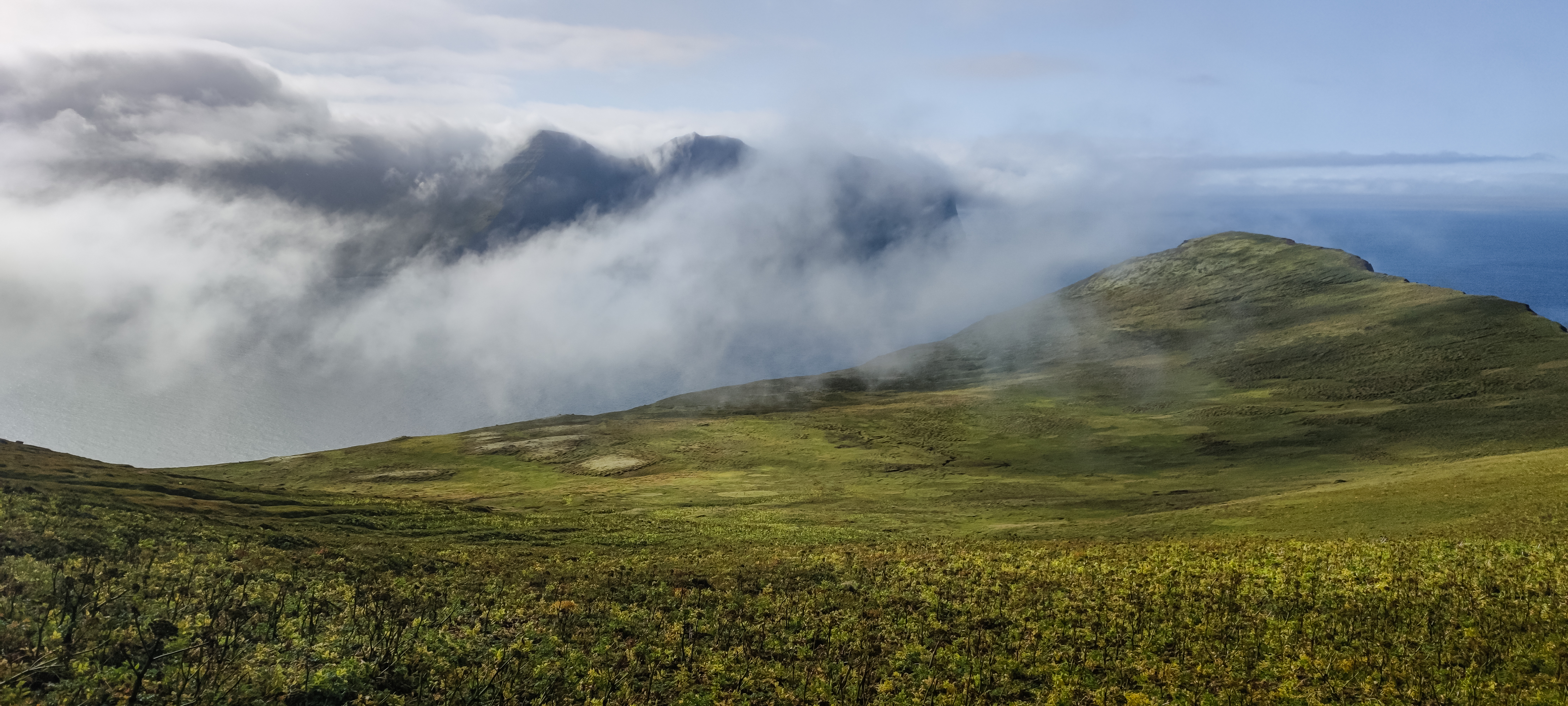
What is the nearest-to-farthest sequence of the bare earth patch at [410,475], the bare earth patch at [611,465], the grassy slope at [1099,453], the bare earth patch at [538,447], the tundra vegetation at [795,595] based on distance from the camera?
the tundra vegetation at [795,595]
the grassy slope at [1099,453]
the bare earth patch at [410,475]
the bare earth patch at [611,465]
the bare earth patch at [538,447]

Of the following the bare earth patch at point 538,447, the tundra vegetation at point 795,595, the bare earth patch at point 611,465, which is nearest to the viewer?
the tundra vegetation at point 795,595

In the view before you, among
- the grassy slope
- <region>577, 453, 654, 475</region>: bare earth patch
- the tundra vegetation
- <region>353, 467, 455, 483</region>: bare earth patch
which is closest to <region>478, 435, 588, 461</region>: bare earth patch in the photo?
the grassy slope

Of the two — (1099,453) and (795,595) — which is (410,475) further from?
(1099,453)

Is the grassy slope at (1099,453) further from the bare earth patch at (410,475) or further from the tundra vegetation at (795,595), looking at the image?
the tundra vegetation at (795,595)

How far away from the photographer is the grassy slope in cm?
6712

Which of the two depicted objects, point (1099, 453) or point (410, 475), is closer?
point (410, 475)

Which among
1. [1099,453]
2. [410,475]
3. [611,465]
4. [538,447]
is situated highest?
[538,447]

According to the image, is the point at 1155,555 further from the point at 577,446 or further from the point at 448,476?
the point at 577,446

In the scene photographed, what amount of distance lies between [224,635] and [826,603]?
20.2m

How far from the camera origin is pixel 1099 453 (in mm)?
126312

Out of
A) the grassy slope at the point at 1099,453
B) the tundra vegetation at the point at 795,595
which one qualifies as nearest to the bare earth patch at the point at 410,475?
the grassy slope at the point at 1099,453

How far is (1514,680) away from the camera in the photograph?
19109 mm

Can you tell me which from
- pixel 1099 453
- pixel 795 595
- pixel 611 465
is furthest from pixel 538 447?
pixel 795 595

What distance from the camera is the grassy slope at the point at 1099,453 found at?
220ft
